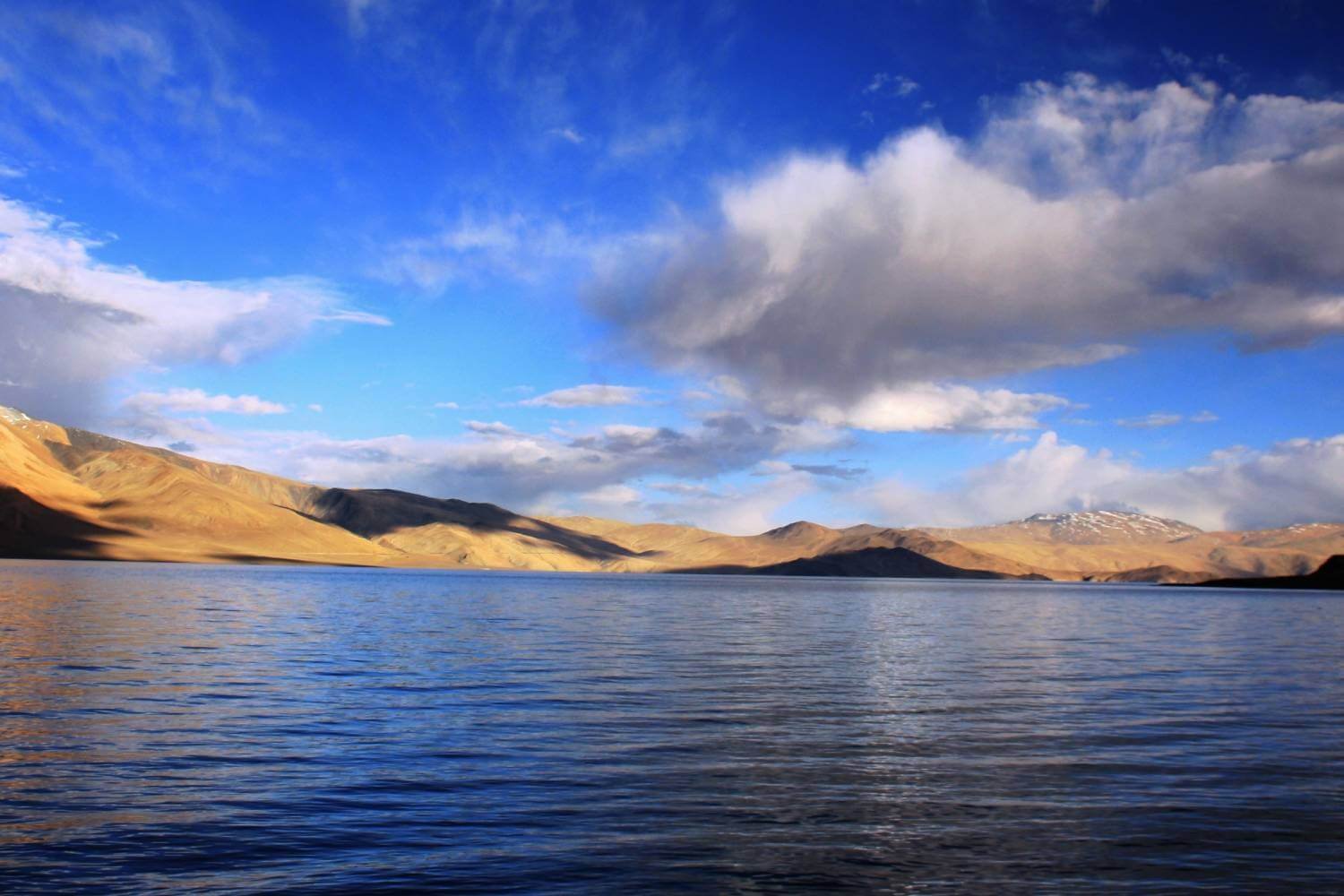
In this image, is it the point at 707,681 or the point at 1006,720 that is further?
the point at 707,681

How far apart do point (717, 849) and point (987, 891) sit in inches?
145

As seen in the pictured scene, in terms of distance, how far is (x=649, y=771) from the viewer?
762 inches

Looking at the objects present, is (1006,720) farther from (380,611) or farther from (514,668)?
(380,611)

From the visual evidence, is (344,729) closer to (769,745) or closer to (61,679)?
(769,745)

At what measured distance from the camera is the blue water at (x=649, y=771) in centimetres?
1351

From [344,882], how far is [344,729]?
11.3 metres

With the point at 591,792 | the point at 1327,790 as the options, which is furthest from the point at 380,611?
the point at 1327,790

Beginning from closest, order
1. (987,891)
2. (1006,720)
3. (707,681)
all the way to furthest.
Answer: (987,891) < (1006,720) < (707,681)

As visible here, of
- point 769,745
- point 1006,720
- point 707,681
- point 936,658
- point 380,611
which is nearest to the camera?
point 769,745

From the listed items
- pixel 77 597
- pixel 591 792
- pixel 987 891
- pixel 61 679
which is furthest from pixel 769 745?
pixel 77 597

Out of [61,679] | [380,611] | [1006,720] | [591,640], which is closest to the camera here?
[1006,720]

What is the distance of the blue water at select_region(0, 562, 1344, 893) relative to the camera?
A: 13508 mm

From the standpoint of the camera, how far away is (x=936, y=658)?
4494 cm

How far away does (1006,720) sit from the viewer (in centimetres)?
2638
